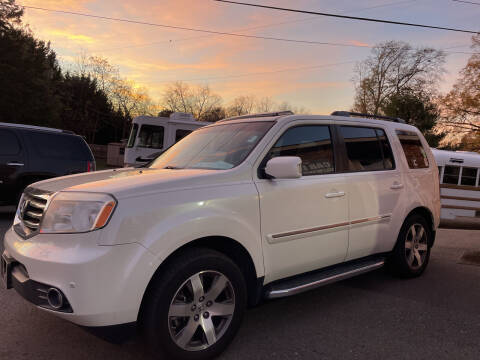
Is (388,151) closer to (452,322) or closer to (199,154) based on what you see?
(452,322)

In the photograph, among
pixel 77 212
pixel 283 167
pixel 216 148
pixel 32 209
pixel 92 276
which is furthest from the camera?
pixel 216 148

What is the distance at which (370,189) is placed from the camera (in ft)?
13.1

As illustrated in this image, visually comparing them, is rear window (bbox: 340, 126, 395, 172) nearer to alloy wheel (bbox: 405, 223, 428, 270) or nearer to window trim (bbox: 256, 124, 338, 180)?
window trim (bbox: 256, 124, 338, 180)

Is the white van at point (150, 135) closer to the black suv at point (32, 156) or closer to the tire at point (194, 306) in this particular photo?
the black suv at point (32, 156)

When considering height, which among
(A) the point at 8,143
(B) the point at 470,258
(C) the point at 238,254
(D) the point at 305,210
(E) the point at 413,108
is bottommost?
(B) the point at 470,258

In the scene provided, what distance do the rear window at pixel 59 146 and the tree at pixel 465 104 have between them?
29.5 meters

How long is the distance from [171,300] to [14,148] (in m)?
6.81

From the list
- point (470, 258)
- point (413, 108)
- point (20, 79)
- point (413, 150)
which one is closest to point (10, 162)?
point (413, 150)

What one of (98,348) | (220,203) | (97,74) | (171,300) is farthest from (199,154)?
(97,74)

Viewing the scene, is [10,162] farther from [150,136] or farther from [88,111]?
[88,111]

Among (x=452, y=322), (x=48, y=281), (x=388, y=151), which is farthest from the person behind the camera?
(x=388, y=151)

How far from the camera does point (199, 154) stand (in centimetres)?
363

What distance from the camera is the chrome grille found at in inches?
106

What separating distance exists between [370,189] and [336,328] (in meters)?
1.48
